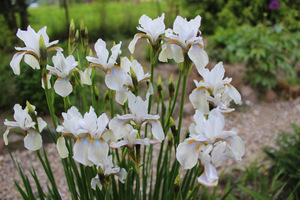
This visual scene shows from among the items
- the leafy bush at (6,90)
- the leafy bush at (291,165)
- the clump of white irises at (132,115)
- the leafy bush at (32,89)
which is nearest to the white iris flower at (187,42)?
the clump of white irises at (132,115)

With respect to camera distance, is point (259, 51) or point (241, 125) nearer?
point (241, 125)

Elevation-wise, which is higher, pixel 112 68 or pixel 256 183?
pixel 112 68

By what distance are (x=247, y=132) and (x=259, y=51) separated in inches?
52.9

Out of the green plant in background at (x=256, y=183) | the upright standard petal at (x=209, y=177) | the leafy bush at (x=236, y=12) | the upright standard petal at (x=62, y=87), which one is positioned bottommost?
the green plant in background at (x=256, y=183)

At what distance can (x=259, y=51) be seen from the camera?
169 inches

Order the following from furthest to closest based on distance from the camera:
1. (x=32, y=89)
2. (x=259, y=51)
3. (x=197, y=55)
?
(x=259, y=51) < (x=32, y=89) < (x=197, y=55)

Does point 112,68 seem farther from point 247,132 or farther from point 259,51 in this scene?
point 259,51

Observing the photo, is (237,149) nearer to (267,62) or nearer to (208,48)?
(267,62)

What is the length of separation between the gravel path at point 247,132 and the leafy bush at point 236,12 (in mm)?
2289

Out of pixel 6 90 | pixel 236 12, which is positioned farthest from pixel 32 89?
pixel 236 12

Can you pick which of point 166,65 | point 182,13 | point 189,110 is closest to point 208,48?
point 166,65

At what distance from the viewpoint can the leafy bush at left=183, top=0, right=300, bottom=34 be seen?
6027mm

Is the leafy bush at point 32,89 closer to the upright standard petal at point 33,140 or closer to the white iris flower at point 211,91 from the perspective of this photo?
the upright standard petal at point 33,140

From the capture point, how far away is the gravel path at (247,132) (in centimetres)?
252
